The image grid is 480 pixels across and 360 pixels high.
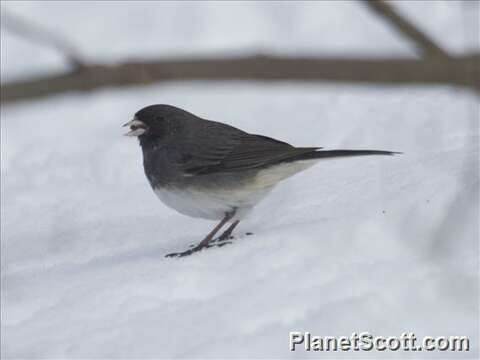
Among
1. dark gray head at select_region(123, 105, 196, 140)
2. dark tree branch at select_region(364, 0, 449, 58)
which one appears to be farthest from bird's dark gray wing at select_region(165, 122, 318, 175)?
dark tree branch at select_region(364, 0, 449, 58)

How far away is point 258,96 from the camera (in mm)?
8305

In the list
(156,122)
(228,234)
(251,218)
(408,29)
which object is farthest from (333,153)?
(408,29)

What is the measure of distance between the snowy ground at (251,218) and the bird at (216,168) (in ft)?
0.80

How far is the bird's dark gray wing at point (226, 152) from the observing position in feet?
15.9

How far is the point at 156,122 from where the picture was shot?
17.1 feet

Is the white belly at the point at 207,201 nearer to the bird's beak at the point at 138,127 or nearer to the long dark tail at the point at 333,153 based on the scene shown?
the long dark tail at the point at 333,153

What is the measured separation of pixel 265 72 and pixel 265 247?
2871mm

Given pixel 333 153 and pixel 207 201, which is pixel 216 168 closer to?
pixel 207 201

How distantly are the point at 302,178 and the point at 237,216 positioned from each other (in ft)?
3.60

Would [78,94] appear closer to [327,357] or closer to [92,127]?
[327,357]

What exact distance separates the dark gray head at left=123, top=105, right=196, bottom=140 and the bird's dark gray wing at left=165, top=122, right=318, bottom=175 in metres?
0.13

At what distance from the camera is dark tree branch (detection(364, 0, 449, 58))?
1.56m

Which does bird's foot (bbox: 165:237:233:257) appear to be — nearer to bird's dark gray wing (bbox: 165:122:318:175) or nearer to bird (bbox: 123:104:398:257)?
bird (bbox: 123:104:398:257)

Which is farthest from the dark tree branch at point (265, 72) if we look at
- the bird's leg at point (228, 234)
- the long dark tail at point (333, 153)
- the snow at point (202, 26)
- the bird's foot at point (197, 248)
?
the snow at point (202, 26)
